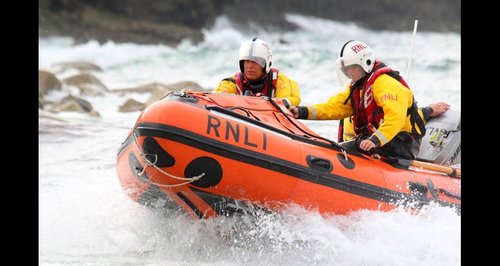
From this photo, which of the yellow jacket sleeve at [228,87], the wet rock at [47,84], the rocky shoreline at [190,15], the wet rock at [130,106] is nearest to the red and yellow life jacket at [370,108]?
the yellow jacket sleeve at [228,87]

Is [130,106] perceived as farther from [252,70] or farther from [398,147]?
[398,147]

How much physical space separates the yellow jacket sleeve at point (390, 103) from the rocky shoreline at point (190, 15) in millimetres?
17012

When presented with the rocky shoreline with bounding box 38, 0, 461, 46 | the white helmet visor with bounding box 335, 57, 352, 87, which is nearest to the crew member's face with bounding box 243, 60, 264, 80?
the white helmet visor with bounding box 335, 57, 352, 87

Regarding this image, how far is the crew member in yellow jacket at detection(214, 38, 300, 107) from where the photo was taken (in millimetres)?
5043

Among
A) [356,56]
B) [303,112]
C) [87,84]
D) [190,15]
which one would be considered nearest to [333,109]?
[303,112]

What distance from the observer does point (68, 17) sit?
71.1ft

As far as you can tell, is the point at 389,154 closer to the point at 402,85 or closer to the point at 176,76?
the point at 402,85

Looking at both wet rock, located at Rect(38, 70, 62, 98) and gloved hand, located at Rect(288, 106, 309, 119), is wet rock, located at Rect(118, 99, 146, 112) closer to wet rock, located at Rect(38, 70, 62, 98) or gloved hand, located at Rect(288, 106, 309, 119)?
wet rock, located at Rect(38, 70, 62, 98)

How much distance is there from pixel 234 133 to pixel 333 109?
1.37 metres

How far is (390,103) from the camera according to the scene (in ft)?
15.0

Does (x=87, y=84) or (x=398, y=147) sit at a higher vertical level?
(x=398, y=147)

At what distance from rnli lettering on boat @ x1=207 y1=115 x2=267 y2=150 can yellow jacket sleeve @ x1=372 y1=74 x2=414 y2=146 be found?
90 cm
